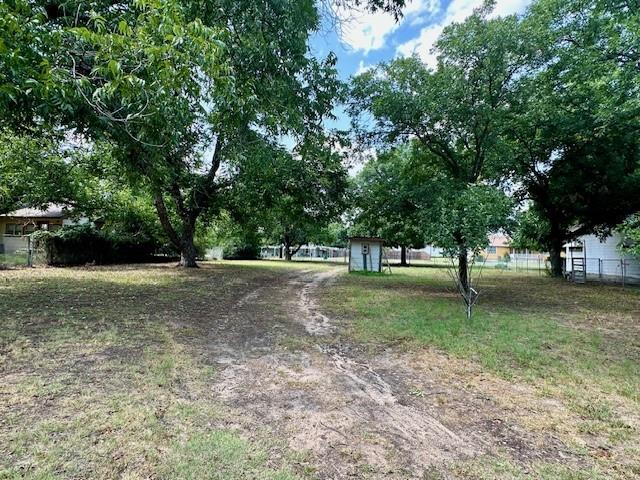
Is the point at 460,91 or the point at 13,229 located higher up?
the point at 460,91

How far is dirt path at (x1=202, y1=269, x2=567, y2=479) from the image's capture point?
254 cm

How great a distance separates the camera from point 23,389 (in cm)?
324

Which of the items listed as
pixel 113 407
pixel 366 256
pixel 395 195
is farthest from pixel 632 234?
pixel 366 256

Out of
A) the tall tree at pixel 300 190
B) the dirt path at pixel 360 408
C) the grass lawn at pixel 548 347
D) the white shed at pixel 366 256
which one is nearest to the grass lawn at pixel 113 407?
the dirt path at pixel 360 408

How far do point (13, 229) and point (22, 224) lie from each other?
0.72 metres

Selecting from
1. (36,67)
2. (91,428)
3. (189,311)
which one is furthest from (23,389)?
(189,311)

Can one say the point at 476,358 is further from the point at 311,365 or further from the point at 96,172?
the point at 96,172

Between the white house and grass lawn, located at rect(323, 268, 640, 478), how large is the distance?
8037 mm

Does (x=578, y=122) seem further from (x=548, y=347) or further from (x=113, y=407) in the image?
(x=113, y=407)

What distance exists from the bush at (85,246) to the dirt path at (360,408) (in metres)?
15.1

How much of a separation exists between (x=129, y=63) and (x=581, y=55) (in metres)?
10.7

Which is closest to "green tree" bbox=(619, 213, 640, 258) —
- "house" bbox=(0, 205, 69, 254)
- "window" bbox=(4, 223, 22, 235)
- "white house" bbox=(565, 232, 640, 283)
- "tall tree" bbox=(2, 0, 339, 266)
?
"tall tree" bbox=(2, 0, 339, 266)

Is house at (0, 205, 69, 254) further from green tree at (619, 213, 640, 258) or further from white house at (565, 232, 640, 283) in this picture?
white house at (565, 232, 640, 283)

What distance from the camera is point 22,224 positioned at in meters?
22.1
